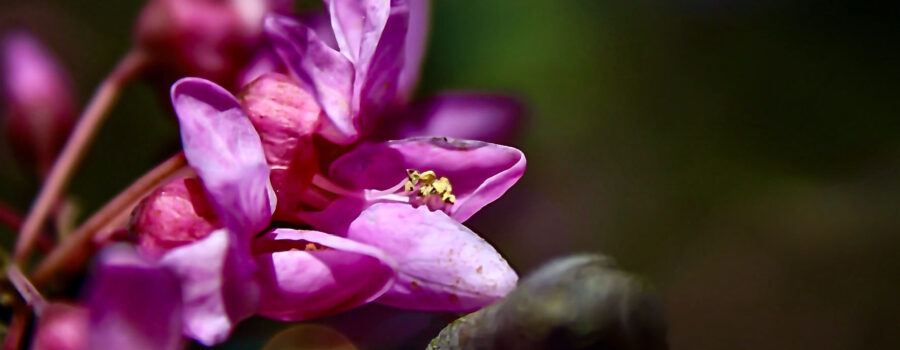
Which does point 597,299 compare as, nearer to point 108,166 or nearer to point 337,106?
point 337,106

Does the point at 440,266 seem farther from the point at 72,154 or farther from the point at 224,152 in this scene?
the point at 72,154

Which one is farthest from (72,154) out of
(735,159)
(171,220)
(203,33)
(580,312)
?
(735,159)

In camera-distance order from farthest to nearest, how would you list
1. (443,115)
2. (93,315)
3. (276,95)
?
(443,115), (276,95), (93,315)

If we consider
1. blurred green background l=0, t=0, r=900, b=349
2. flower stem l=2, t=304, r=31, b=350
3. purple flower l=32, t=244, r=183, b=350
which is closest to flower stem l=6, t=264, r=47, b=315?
flower stem l=2, t=304, r=31, b=350

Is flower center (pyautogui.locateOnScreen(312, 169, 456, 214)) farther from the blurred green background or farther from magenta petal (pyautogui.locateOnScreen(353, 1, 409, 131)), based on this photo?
the blurred green background

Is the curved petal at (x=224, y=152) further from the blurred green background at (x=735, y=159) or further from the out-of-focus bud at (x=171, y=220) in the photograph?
the blurred green background at (x=735, y=159)

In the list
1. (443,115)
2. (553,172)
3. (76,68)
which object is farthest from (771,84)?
(443,115)
